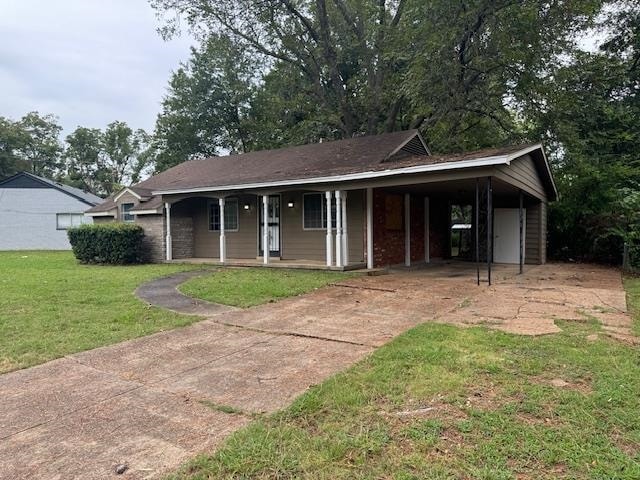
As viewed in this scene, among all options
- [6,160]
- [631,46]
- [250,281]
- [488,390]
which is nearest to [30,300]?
[250,281]

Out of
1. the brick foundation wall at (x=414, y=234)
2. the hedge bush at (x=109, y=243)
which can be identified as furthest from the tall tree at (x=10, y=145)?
the brick foundation wall at (x=414, y=234)

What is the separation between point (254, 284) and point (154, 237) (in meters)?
7.39

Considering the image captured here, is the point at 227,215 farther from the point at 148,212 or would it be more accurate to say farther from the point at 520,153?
the point at 520,153

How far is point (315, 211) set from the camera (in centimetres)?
1302

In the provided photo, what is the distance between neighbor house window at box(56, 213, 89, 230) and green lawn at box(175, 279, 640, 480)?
2673 cm

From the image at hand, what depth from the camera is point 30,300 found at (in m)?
7.48

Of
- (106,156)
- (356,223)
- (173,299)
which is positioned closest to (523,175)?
(356,223)

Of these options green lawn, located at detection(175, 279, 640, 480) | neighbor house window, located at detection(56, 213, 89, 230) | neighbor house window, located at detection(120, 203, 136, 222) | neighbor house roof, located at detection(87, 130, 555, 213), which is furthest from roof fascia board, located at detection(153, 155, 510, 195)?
neighbor house window, located at detection(56, 213, 89, 230)

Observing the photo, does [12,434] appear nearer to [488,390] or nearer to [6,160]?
[488,390]

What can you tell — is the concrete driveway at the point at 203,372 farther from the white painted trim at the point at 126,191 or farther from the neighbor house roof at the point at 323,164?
the white painted trim at the point at 126,191

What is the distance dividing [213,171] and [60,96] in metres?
33.2

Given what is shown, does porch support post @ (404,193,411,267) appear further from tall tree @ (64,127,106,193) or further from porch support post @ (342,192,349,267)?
tall tree @ (64,127,106,193)

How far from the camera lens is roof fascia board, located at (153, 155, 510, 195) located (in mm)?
8234

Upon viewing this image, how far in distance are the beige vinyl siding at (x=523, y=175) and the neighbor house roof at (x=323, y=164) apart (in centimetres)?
36
